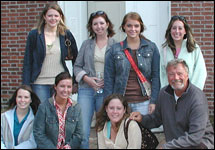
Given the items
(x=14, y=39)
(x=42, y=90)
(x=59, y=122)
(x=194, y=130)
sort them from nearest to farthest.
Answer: (x=194, y=130)
(x=59, y=122)
(x=42, y=90)
(x=14, y=39)

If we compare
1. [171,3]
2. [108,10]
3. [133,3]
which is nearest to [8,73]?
[108,10]

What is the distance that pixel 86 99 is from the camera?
4.43 metres

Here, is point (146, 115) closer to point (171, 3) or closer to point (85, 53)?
point (85, 53)

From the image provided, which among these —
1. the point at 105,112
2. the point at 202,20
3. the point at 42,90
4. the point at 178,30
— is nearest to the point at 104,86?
the point at 105,112

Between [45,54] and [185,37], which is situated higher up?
[185,37]

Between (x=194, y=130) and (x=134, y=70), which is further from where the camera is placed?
(x=134, y=70)

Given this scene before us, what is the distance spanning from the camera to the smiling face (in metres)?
3.98

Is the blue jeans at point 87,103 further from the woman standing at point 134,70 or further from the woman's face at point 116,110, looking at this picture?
the woman's face at point 116,110

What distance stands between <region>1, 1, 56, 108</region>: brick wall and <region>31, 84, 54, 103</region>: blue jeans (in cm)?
229

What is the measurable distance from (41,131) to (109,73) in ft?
3.46

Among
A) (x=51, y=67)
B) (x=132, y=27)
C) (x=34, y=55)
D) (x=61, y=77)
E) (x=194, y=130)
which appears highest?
(x=132, y=27)

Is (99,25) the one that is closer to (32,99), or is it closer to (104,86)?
(104,86)

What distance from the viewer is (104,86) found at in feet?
13.9

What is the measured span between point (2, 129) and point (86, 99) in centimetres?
112
